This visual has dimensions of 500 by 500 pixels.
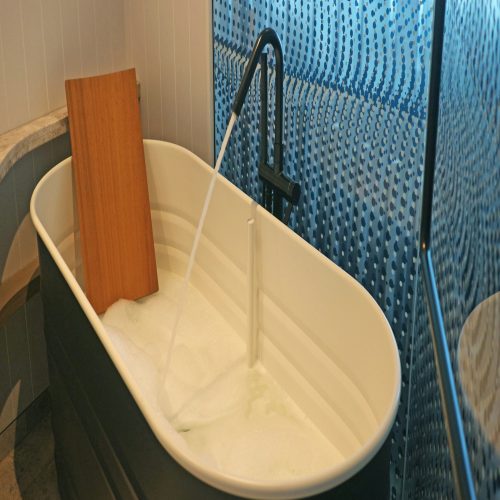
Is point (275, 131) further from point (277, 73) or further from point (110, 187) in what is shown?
point (110, 187)

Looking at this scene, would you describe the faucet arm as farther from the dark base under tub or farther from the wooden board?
the dark base under tub

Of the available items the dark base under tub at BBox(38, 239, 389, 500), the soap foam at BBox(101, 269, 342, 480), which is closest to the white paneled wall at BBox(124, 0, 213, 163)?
the soap foam at BBox(101, 269, 342, 480)

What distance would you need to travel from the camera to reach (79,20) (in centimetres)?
232

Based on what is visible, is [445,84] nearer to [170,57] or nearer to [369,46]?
[369,46]

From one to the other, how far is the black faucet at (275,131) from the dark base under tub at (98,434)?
2.09 ft

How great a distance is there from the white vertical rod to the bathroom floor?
71cm

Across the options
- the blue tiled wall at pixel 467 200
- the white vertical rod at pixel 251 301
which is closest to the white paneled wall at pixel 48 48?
the white vertical rod at pixel 251 301

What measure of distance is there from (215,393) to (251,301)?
26 centimetres

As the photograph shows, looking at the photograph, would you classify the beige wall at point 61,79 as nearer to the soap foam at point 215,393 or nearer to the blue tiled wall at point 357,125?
the blue tiled wall at point 357,125

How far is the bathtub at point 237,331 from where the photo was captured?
1317mm

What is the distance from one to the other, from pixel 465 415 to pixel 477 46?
0.48m

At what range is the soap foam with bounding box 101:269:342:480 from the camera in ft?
6.00

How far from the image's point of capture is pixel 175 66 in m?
2.45

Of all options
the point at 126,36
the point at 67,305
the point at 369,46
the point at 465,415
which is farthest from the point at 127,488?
the point at 126,36
